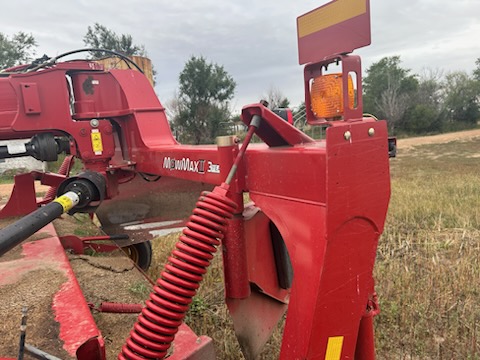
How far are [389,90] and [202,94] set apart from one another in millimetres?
24765

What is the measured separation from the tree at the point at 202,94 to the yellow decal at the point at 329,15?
21.5m

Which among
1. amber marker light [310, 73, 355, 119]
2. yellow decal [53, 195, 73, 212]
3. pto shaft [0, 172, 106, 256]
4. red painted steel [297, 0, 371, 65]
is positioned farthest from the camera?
yellow decal [53, 195, 73, 212]

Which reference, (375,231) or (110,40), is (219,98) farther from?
(375,231)

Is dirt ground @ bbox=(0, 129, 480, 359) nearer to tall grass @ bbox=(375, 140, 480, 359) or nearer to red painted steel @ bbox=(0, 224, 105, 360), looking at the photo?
red painted steel @ bbox=(0, 224, 105, 360)

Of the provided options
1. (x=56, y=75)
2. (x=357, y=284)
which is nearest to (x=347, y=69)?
(x=357, y=284)

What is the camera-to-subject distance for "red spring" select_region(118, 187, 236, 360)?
1326 mm

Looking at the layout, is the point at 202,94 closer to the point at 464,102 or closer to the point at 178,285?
the point at 178,285

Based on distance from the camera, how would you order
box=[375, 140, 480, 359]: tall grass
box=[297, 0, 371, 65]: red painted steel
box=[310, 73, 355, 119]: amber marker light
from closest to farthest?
box=[297, 0, 371, 65]: red painted steel → box=[310, 73, 355, 119]: amber marker light → box=[375, 140, 480, 359]: tall grass

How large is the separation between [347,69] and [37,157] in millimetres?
2395

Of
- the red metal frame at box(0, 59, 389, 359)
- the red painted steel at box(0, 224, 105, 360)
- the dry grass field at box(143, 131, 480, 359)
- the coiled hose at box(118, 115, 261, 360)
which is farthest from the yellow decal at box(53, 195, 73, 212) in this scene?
the dry grass field at box(143, 131, 480, 359)

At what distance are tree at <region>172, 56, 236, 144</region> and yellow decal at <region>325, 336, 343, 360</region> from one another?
70.9 ft

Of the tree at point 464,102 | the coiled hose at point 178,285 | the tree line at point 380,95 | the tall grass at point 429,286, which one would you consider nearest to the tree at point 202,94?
the tree line at point 380,95

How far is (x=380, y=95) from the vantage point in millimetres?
44281

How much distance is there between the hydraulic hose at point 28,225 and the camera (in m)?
1.64
